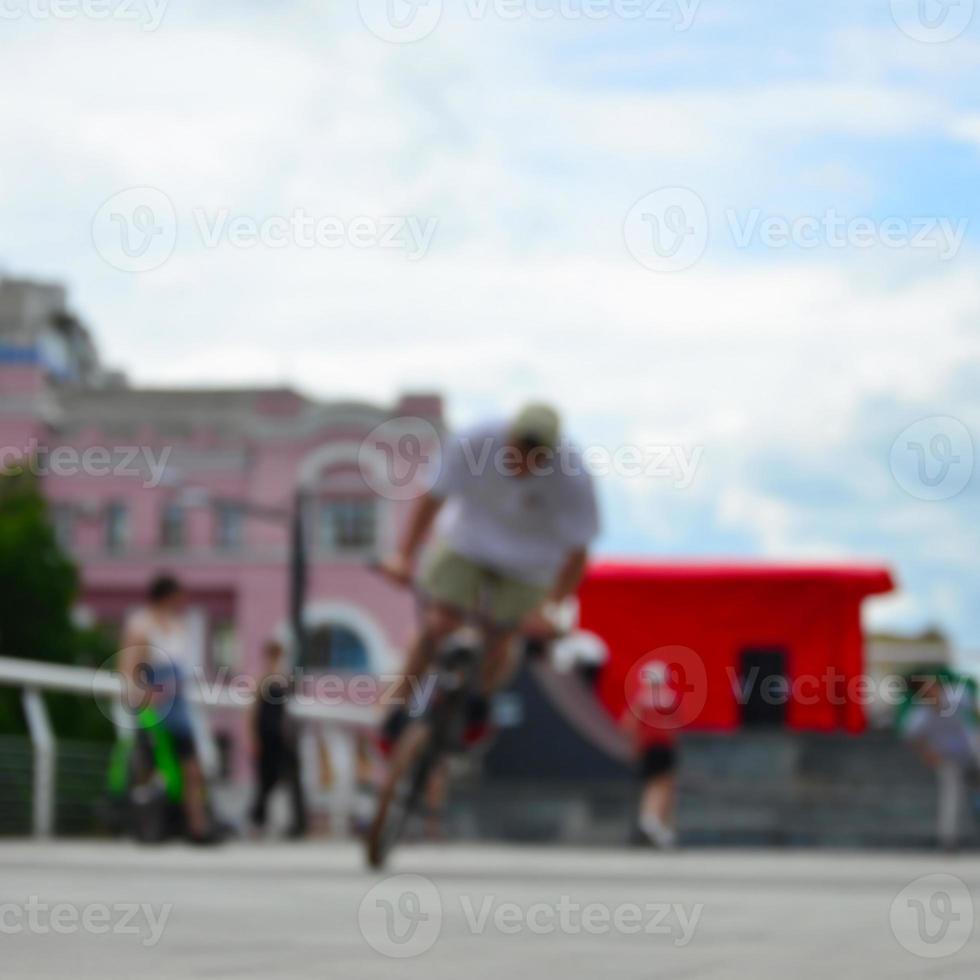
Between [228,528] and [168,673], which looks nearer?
[168,673]

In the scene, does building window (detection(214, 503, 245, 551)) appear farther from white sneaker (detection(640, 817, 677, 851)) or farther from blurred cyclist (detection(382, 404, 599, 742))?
blurred cyclist (detection(382, 404, 599, 742))

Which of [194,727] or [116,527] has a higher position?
[194,727]

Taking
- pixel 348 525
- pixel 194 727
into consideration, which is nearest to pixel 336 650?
pixel 348 525

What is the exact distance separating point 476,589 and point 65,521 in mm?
56357

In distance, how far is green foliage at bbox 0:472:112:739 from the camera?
54719 millimetres

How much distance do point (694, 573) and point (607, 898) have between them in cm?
1757

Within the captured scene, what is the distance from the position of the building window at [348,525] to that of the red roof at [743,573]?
3794 centimetres

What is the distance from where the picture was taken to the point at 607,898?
23.0 ft

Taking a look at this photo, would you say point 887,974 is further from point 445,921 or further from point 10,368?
point 10,368

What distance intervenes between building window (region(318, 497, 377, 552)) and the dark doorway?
37.2 meters

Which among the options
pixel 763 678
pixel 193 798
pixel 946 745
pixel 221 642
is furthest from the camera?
pixel 221 642

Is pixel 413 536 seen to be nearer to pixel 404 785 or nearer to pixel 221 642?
pixel 404 785

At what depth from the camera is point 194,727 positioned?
1120 centimetres

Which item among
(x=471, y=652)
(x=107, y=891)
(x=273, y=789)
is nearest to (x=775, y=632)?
(x=273, y=789)
